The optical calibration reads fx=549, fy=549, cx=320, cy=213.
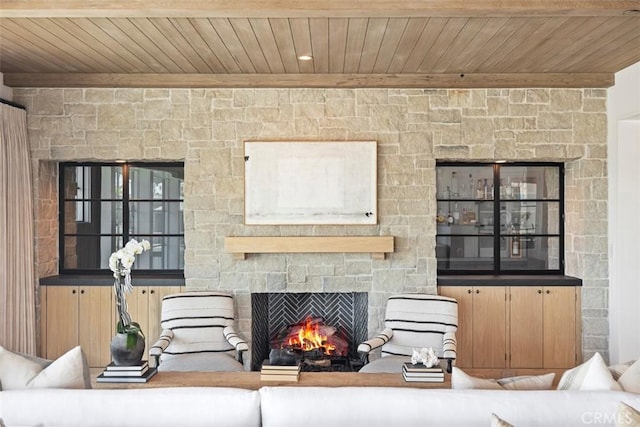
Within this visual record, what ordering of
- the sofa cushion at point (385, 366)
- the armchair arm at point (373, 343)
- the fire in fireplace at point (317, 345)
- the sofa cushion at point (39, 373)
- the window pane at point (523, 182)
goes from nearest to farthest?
1. the sofa cushion at point (39, 373)
2. the sofa cushion at point (385, 366)
3. the armchair arm at point (373, 343)
4. the fire in fireplace at point (317, 345)
5. the window pane at point (523, 182)

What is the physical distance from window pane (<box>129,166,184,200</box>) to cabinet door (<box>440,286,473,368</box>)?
2.73 meters

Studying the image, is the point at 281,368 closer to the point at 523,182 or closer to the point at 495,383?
the point at 495,383

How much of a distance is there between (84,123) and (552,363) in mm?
4555

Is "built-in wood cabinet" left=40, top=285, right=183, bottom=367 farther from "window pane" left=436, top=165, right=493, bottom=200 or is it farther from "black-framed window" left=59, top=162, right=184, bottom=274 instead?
"window pane" left=436, top=165, right=493, bottom=200

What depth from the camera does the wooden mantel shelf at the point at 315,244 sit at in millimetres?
4629

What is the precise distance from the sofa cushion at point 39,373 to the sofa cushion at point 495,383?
1.59 metres

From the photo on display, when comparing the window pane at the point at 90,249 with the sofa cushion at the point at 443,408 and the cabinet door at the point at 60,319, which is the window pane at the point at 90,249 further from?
the sofa cushion at the point at 443,408

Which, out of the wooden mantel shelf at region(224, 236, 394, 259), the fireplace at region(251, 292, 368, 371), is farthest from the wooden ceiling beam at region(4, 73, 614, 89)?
the fireplace at region(251, 292, 368, 371)

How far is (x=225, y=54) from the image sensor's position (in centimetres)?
402

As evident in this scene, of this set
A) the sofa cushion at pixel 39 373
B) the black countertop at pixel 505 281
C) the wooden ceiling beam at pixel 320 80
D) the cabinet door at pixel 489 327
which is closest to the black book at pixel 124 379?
the sofa cushion at pixel 39 373

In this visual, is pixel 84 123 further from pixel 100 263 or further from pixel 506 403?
pixel 506 403

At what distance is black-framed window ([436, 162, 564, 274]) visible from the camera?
16.9 feet

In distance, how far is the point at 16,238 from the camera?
445 cm

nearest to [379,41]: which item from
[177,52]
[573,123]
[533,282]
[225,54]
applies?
[225,54]
